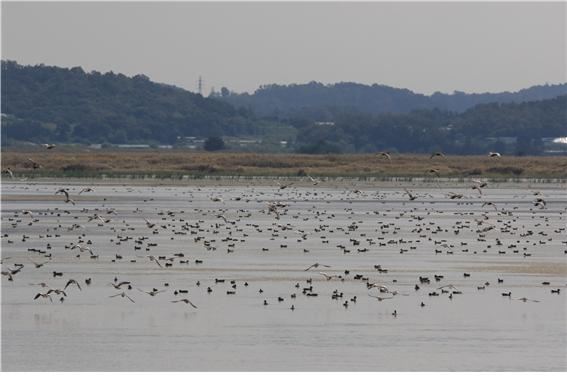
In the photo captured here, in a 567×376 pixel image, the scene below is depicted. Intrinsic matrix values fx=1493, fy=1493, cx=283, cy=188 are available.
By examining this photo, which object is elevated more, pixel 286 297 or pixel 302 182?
pixel 286 297

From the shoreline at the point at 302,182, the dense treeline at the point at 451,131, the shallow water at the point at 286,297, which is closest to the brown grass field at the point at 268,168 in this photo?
the shoreline at the point at 302,182

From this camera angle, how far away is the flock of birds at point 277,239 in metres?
24.5

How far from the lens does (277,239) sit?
34.2m

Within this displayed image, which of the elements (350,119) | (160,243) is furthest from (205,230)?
(350,119)

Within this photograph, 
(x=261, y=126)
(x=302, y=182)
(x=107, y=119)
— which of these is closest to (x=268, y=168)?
(x=302, y=182)

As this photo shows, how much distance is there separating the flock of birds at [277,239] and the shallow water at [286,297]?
0.26 ft

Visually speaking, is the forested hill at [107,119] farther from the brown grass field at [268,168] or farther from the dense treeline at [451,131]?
the brown grass field at [268,168]

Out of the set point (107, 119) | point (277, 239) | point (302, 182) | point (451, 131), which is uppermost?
point (107, 119)

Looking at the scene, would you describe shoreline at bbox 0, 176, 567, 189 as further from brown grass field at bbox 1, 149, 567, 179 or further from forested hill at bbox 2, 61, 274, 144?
forested hill at bbox 2, 61, 274, 144

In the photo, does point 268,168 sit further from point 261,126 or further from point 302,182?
point 261,126

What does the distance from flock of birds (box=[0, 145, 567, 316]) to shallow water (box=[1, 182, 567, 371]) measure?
81 millimetres

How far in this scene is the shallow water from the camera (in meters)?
18.2

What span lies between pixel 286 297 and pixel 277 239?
35.7 feet

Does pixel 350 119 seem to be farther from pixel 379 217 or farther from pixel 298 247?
pixel 298 247
